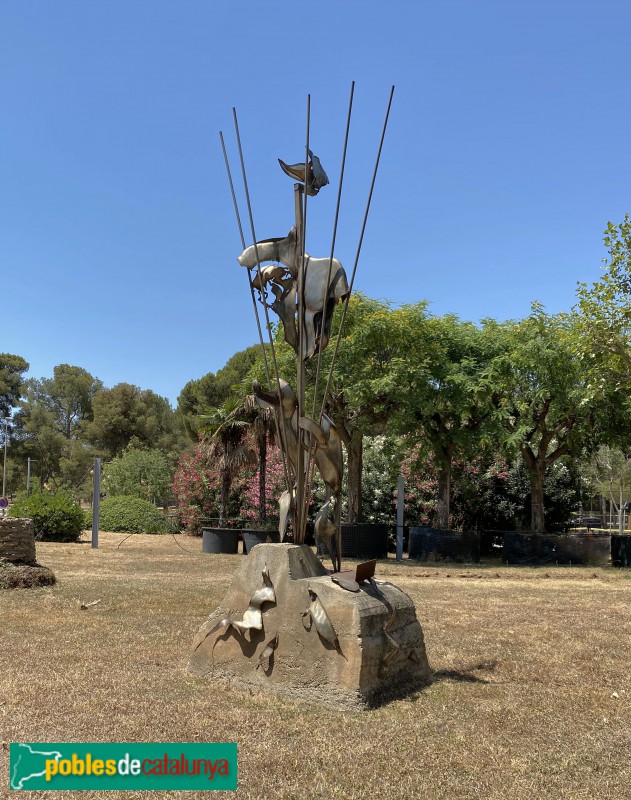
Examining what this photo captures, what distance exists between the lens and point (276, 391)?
5.89 metres

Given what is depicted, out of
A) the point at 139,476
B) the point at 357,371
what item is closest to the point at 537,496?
the point at 357,371

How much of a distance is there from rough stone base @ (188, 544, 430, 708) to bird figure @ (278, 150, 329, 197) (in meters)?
2.82

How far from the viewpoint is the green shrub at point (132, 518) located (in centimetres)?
2444

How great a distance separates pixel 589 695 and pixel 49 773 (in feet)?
12.6

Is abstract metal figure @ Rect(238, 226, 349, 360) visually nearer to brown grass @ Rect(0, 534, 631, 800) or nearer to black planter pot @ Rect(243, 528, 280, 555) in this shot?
brown grass @ Rect(0, 534, 631, 800)

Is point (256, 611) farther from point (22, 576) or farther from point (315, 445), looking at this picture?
point (22, 576)

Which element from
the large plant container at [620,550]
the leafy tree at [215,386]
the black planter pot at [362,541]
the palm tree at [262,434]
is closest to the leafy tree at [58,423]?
the leafy tree at [215,386]

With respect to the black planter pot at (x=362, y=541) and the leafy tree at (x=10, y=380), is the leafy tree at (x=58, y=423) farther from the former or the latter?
the black planter pot at (x=362, y=541)

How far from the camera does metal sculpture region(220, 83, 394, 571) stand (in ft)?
18.9

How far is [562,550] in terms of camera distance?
715 inches

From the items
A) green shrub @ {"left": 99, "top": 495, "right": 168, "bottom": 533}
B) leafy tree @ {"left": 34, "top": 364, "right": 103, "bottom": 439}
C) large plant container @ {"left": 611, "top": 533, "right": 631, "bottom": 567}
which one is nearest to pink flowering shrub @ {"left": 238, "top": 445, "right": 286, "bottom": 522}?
green shrub @ {"left": 99, "top": 495, "right": 168, "bottom": 533}

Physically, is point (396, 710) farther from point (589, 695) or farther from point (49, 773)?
point (49, 773)

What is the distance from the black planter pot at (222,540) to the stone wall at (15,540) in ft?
26.3

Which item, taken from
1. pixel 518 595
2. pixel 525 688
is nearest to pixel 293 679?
pixel 525 688
